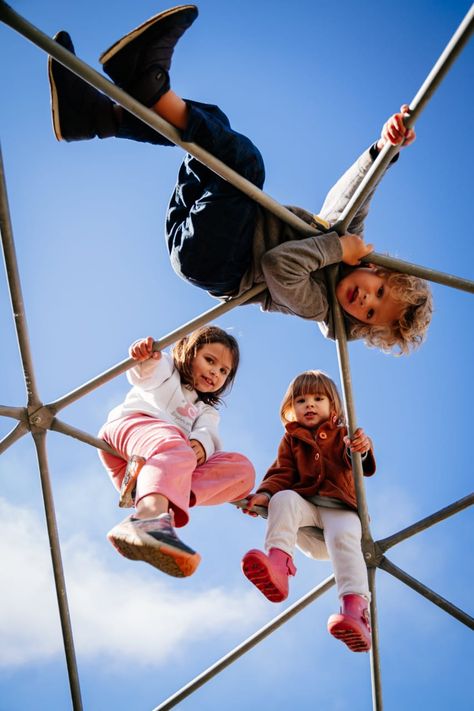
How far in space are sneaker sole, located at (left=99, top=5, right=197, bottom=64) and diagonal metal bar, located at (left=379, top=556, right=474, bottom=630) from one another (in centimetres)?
335

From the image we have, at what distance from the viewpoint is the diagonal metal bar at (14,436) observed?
5059mm

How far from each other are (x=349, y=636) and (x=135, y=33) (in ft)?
10.5

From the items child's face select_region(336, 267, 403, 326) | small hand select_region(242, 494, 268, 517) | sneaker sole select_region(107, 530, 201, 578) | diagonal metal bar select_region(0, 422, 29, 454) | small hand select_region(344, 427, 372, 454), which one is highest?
child's face select_region(336, 267, 403, 326)

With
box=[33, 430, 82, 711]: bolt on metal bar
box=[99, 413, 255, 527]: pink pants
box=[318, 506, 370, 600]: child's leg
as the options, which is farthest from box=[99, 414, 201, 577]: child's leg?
box=[318, 506, 370, 600]: child's leg

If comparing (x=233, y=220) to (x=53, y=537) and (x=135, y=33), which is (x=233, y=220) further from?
(x=53, y=537)

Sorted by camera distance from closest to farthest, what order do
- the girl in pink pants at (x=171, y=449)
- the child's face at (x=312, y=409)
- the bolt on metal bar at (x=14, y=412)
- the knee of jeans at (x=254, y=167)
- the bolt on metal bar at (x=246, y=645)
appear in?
the girl in pink pants at (x=171, y=449), the knee of jeans at (x=254, y=167), the bolt on metal bar at (x=14, y=412), the bolt on metal bar at (x=246, y=645), the child's face at (x=312, y=409)

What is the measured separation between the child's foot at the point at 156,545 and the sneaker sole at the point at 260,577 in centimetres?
90

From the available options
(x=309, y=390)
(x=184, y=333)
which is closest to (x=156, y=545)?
(x=184, y=333)

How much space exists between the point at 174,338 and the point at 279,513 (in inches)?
48.8

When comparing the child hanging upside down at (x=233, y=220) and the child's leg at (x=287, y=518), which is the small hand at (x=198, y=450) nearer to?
the child's leg at (x=287, y=518)

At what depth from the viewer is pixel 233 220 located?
4348 millimetres

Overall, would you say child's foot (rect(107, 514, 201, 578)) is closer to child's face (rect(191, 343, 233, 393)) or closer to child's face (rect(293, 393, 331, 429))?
child's face (rect(191, 343, 233, 393))

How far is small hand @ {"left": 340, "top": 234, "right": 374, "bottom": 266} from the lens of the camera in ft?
14.5

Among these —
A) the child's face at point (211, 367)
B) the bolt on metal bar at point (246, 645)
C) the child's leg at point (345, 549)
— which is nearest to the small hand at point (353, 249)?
the child's face at point (211, 367)
